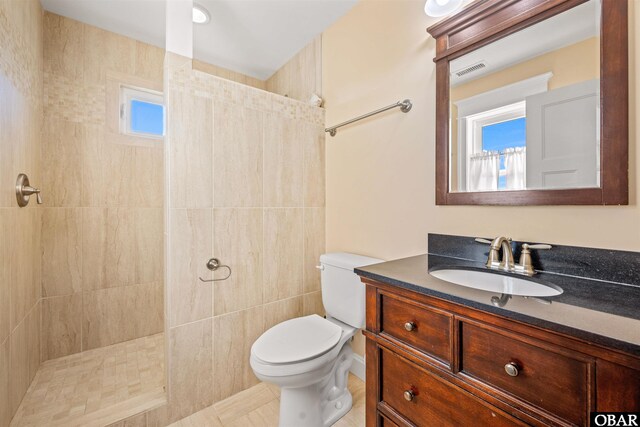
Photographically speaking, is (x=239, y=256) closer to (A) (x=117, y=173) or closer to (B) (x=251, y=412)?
(B) (x=251, y=412)

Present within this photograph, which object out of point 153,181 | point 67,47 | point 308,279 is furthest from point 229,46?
point 308,279

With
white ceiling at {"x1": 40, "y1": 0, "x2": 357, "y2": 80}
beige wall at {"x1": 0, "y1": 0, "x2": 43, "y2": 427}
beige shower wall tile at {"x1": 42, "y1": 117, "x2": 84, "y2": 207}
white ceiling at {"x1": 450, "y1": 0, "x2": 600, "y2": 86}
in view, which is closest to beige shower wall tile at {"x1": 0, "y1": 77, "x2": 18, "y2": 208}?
beige wall at {"x1": 0, "y1": 0, "x2": 43, "y2": 427}

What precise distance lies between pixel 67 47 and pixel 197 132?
1.44 metres

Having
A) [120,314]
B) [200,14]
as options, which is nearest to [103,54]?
[200,14]

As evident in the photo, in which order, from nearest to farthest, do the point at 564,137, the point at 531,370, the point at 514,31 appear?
the point at 531,370, the point at 564,137, the point at 514,31

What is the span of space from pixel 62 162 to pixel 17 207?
0.70 meters

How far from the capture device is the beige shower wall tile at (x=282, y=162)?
1.84 metres

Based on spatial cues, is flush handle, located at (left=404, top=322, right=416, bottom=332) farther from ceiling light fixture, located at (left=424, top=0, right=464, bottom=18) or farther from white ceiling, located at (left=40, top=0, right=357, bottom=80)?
white ceiling, located at (left=40, top=0, right=357, bottom=80)

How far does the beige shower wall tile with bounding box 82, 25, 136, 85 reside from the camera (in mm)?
2045

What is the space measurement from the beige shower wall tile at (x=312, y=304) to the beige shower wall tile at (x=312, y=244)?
0.04 metres

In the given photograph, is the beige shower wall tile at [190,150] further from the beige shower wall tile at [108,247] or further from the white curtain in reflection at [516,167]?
the white curtain in reflection at [516,167]

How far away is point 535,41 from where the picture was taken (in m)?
1.06

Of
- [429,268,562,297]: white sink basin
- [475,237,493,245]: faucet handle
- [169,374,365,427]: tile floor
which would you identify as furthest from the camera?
[169,374,365,427]: tile floor

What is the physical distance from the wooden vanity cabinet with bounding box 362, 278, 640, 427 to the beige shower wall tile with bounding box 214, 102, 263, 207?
1.04m
